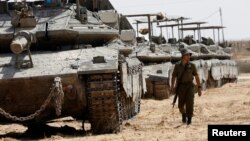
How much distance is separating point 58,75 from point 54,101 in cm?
43

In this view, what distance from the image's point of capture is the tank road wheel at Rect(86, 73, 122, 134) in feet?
34.0

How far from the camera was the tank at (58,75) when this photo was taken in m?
10.3

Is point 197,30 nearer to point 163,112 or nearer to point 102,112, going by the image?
point 163,112

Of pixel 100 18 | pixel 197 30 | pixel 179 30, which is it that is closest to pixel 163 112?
pixel 100 18

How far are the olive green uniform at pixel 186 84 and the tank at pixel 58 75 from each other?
37.8 inches

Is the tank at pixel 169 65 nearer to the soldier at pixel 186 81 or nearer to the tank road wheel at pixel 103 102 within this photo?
the soldier at pixel 186 81

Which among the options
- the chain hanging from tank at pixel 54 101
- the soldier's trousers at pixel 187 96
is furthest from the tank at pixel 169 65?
the chain hanging from tank at pixel 54 101

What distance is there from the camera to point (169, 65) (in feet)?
72.1

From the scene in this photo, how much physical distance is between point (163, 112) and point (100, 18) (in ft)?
9.32

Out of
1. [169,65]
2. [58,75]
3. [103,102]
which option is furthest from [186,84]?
[169,65]

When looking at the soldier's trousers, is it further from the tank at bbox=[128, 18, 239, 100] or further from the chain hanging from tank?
the tank at bbox=[128, 18, 239, 100]

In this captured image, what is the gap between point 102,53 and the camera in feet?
36.8

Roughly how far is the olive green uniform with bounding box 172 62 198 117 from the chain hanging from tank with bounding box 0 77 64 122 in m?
2.44

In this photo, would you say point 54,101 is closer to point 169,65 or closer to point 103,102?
point 103,102
